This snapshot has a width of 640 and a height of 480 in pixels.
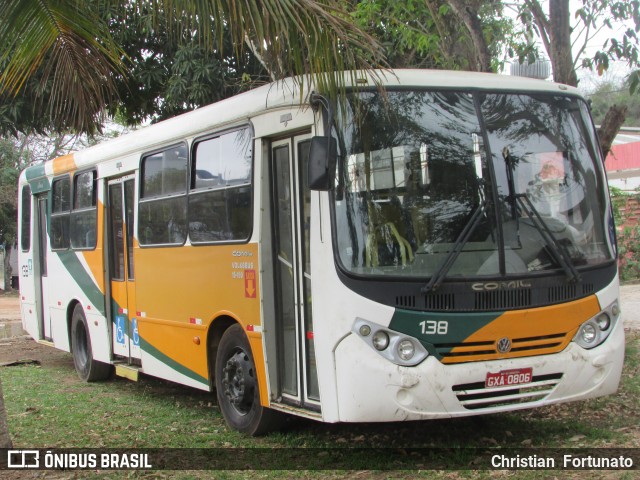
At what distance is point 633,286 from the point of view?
18938mm

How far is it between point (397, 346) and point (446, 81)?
6.86 ft

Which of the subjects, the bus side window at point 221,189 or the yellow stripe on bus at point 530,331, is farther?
the bus side window at point 221,189

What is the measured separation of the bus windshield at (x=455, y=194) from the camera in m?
5.87

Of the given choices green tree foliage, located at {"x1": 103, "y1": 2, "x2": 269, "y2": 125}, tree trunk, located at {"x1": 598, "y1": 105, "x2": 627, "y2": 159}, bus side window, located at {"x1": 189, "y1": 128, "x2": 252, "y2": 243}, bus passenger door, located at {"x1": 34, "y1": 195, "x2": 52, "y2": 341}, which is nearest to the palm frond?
bus side window, located at {"x1": 189, "y1": 128, "x2": 252, "y2": 243}

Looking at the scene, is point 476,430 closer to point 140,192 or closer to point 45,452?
point 45,452

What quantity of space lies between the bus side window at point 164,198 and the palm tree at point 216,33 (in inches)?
58.3

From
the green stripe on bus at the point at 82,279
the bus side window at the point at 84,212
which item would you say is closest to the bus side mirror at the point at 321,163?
the green stripe on bus at the point at 82,279

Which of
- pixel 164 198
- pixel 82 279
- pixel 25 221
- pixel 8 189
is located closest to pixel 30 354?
pixel 25 221

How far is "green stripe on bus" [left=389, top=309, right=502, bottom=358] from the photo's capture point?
5.71m

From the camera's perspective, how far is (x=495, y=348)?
5.87 meters

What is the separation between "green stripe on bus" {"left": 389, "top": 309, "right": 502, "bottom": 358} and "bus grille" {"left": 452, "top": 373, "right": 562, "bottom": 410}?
32 cm

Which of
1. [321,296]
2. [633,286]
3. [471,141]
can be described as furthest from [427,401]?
[633,286]

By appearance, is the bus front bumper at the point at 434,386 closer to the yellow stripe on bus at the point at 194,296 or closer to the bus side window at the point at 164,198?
the yellow stripe on bus at the point at 194,296

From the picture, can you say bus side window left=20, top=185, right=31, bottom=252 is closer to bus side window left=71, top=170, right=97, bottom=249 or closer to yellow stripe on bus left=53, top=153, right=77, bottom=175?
→ yellow stripe on bus left=53, top=153, right=77, bottom=175
